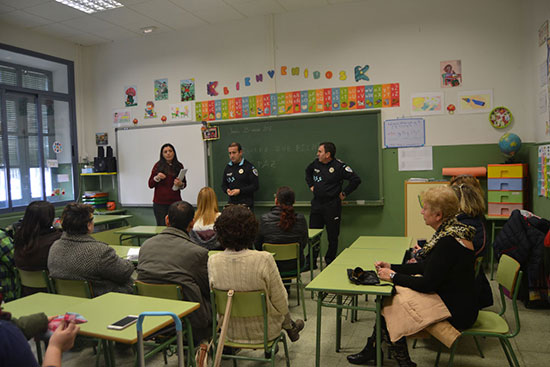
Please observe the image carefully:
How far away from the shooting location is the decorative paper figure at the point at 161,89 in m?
6.53

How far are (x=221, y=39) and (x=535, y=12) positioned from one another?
13.1 feet

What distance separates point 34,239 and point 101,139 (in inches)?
174

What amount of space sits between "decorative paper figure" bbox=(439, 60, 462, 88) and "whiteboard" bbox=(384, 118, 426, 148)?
530 millimetres

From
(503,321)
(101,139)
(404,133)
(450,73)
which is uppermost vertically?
(450,73)

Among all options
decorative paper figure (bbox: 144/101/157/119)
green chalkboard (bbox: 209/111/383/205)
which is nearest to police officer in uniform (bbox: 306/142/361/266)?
green chalkboard (bbox: 209/111/383/205)

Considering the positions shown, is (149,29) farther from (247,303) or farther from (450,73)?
(247,303)

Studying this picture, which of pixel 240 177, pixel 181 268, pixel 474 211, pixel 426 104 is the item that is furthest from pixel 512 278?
pixel 240 177

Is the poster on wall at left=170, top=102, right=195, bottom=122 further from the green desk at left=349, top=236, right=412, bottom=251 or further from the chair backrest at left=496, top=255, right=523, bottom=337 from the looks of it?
the chair backrest at left=496, top=255, right=523, bottom=337

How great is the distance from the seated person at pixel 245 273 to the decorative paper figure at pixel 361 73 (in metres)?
3.71

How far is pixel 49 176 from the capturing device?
21.7ft

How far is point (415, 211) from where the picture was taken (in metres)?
5.01

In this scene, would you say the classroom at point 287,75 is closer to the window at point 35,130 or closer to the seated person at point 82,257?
the window at point 35,130

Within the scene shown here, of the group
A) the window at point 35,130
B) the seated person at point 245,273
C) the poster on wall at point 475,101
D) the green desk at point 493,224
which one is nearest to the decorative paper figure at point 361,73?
the poster on wall at point 475,101

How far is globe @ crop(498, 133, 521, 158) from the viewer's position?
461 centimetres
